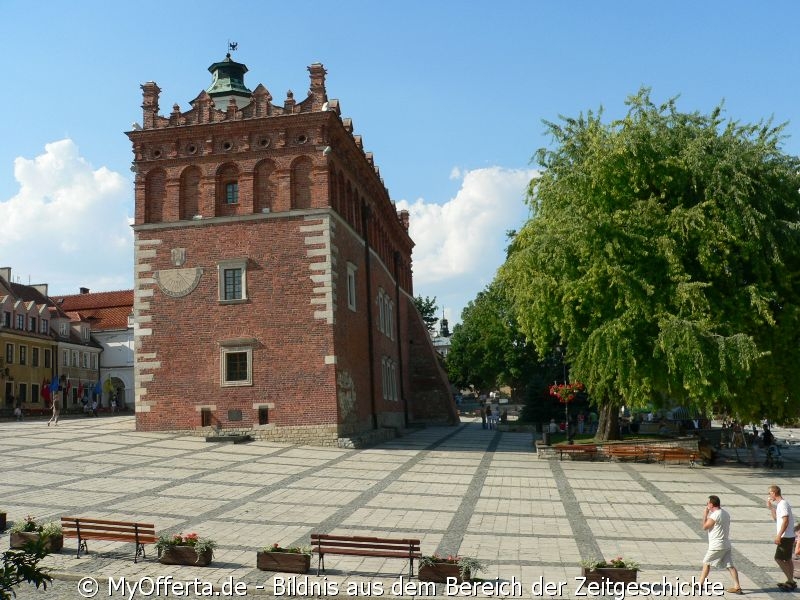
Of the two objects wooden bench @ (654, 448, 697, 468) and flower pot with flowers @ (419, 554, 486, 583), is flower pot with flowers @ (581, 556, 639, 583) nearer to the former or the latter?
flower pot with flowers @ (419, 554, 486, 583)

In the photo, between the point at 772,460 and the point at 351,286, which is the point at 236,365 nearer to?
the point at 351,286

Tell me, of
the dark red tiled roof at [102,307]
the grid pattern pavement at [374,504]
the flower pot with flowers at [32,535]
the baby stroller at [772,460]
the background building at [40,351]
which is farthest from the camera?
the dark red tiled roof at [102,307]

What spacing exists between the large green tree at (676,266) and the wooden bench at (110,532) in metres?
14.9

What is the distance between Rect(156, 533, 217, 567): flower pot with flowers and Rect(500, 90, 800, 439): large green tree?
47.9ft

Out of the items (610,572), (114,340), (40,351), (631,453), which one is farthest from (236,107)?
(114,340)

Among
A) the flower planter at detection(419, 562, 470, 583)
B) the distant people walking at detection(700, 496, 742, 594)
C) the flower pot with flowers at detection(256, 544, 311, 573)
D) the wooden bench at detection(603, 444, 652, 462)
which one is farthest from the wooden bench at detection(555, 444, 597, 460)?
the flower pot with flowers at detection(256, 544, 311, 573)

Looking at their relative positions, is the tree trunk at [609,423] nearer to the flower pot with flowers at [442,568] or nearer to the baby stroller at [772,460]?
the baby stroller at [772,460]

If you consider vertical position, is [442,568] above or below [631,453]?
below

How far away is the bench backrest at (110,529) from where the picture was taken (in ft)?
38.7

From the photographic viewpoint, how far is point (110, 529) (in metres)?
11.9

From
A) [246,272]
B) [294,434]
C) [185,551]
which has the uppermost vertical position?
[246,272]

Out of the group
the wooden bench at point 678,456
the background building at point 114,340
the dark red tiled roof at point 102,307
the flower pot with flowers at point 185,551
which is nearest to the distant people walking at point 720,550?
the flower pot with flowers at point 185,551

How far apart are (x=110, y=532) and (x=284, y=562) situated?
11.0ft

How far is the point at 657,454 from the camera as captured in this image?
2494cm
